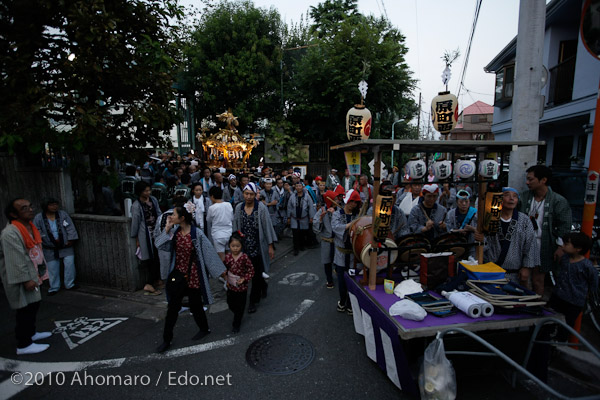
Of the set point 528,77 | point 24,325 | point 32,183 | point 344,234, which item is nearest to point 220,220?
point 344,234

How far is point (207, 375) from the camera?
410 cm

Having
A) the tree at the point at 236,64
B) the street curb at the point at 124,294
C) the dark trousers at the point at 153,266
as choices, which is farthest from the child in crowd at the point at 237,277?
the tree at the point at 236,64

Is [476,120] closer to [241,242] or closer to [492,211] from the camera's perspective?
[492,211]

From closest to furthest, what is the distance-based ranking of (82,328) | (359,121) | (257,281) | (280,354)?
(280,354)
(82,328)
(257,281)
(359,121)

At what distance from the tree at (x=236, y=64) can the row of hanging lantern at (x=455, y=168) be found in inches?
589

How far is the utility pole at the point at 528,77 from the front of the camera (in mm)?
5746

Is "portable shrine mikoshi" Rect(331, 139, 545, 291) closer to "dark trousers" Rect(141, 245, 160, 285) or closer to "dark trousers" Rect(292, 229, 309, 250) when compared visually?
"dark trousers" Rect(141, 245, 160, 285)

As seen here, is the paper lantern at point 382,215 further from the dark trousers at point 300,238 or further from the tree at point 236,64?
the tree at point 236,64

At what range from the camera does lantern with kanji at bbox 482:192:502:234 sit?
15.5ft

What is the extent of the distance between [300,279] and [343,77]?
12899 millimetres

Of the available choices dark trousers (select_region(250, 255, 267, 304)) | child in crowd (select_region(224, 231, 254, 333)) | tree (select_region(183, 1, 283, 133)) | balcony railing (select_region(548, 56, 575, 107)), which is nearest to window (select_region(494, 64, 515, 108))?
balcony railing (select_region(548, 56, 575, 107))

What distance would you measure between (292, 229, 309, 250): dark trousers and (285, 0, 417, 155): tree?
9579mm

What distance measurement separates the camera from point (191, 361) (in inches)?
173

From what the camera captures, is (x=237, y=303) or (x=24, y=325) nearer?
(x=24, y=325)
